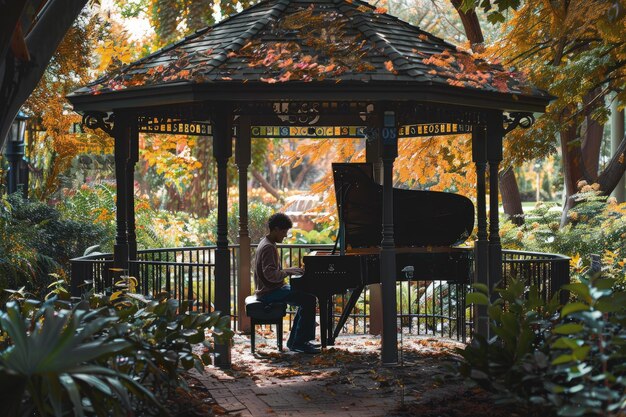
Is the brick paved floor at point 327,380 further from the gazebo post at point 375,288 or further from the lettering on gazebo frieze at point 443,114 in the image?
the lettering on gazebo frieze at point 443,114

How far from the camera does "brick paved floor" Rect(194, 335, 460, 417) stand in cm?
873

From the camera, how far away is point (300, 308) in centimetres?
1164

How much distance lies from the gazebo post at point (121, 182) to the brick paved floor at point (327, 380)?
5.96ft

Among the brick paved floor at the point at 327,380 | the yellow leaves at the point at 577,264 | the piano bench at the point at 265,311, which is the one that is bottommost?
the brick paved floor at the point at 327,380

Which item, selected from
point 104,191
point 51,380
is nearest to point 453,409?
point 51,380

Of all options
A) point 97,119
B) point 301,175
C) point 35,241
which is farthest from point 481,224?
point 301,175

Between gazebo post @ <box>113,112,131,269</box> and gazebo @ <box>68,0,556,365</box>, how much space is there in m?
0.01

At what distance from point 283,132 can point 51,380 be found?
308 inches

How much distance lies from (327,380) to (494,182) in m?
3.37

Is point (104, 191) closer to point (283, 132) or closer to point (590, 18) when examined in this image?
point (283, 132)

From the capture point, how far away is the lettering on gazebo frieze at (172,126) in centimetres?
1202

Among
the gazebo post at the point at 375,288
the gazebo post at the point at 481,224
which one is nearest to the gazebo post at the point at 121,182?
the gazebo post at the point at 375,288

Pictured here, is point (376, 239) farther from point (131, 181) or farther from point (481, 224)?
point (131, 181)

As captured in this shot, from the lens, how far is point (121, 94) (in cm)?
1072
